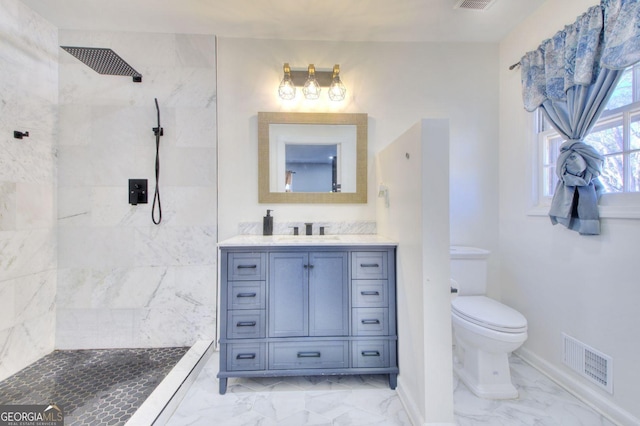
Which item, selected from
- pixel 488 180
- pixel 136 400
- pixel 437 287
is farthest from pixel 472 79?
pixel 136 400

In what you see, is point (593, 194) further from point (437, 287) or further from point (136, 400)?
point (136, 400)

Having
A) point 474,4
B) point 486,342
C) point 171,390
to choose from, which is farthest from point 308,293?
point 474,4

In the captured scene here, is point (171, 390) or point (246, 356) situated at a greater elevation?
point (246, 356)

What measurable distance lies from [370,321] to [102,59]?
96.3 inches

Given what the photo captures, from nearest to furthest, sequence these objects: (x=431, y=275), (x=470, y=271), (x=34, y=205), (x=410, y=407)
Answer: (x=431, y=275) < (x=410, y=407) < (x=34, y=205) < (x=470, y=271)

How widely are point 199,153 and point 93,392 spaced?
1708mm

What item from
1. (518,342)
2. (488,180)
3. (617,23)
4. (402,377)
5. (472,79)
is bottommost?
(402,377)

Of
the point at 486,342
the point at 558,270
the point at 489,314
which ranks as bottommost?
the point at 486,342

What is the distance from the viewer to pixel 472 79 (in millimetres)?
2309

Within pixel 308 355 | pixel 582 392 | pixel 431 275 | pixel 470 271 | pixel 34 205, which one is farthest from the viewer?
pixel 470 271

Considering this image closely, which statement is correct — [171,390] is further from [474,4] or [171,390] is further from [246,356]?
[474,4]

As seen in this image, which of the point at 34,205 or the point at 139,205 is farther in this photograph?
the point at 139,205

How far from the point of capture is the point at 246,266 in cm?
172
